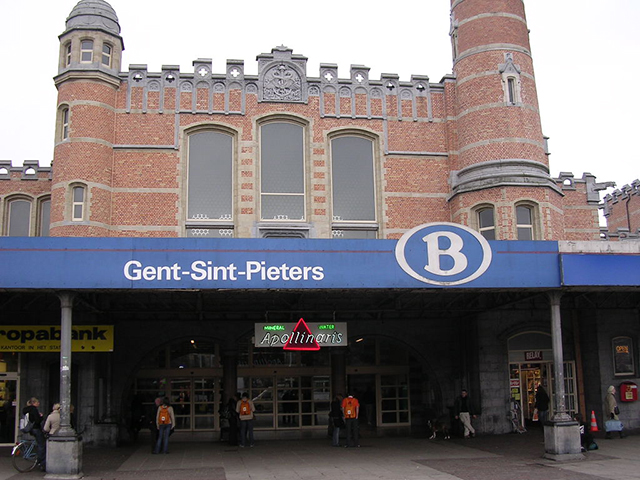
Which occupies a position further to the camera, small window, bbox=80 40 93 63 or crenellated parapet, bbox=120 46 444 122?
Result: crenellated parapet, bbox=120 46 444 122

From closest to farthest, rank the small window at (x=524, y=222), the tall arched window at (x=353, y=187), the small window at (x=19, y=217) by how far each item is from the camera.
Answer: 1. the small window at (x=524, y=222)
2. the tall arched window at (x=353, y=187)
3. the small window at (x=19, y=217)

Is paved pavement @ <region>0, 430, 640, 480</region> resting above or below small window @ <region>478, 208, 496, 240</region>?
below

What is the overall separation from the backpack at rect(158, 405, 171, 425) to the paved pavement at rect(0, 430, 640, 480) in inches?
33.6

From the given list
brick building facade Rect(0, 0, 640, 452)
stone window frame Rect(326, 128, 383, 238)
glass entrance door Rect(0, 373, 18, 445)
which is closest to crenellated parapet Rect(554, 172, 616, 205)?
brick building facade Rect(0, 0, 640, 452)

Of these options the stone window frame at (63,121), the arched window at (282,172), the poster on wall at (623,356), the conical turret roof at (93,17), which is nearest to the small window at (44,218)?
the stone window frame at (63,121)

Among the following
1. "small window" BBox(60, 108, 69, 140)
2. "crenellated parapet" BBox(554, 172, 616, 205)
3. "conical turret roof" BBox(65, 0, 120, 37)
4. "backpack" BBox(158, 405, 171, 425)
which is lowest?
"backpack" BBox(158, 405, 171, 425)

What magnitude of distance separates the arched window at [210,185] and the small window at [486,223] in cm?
776

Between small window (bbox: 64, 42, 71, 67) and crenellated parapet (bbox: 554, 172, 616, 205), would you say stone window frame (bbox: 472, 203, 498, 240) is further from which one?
small window (bbox: 64, 42, 71, 67)

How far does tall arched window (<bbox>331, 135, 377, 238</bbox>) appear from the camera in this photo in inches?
919

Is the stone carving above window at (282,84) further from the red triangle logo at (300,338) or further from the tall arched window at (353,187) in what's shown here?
the red triangle logo at (300,338)

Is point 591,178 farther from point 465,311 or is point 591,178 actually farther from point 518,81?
point 465,311

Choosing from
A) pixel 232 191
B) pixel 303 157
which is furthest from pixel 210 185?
pixel 303 157

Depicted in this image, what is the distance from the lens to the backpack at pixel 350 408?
64.3 feet

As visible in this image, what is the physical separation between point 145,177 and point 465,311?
34.7 ft
